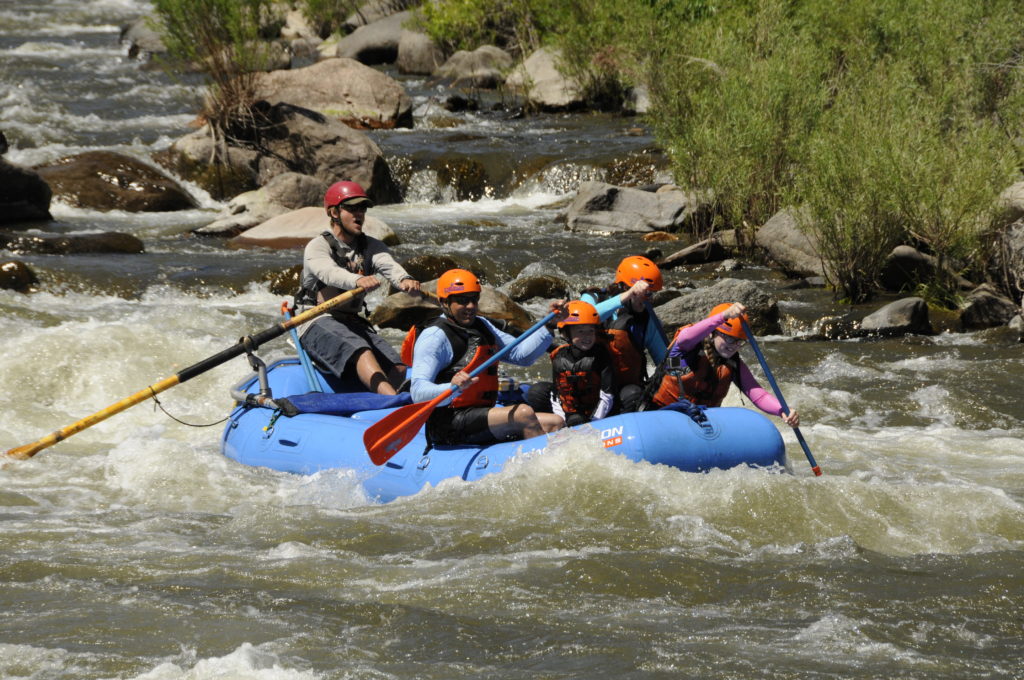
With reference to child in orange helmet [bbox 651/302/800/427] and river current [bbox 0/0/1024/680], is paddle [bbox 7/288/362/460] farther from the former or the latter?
child in orange helmet [bbox 651/302/800/427]

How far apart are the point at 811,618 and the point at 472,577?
1467 millimetres

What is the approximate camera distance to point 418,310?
11.6 metres

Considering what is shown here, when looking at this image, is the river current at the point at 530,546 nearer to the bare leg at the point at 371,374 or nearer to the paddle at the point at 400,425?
the paddle at the point at 400,425

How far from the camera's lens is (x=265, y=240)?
46.6 ft

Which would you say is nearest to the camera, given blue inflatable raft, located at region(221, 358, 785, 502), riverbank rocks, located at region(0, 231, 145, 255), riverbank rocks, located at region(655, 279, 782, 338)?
blue inflatable raft, located at region(221, 358, 785, 502)

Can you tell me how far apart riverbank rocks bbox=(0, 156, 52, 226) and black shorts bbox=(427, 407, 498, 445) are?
9.97 metres

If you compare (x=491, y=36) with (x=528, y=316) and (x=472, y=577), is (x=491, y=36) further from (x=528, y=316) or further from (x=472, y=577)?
(x=472, y=577)

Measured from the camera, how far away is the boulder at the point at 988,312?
11.1 m

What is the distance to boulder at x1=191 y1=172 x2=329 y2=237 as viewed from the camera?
49.5ft

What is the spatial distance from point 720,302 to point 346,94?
455 inches

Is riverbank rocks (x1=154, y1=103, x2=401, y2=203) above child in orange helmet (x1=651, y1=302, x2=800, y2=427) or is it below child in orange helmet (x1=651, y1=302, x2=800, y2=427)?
below

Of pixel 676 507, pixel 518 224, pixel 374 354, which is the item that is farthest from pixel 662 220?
pixel 676 507

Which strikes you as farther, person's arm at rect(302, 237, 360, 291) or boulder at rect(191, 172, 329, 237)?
boulder at rect(191, 172, 329, 237)

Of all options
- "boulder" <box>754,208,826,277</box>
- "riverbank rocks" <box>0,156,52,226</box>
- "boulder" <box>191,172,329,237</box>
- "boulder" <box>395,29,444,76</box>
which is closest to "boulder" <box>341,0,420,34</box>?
"boulder" <box>395,29,444,76</box>
